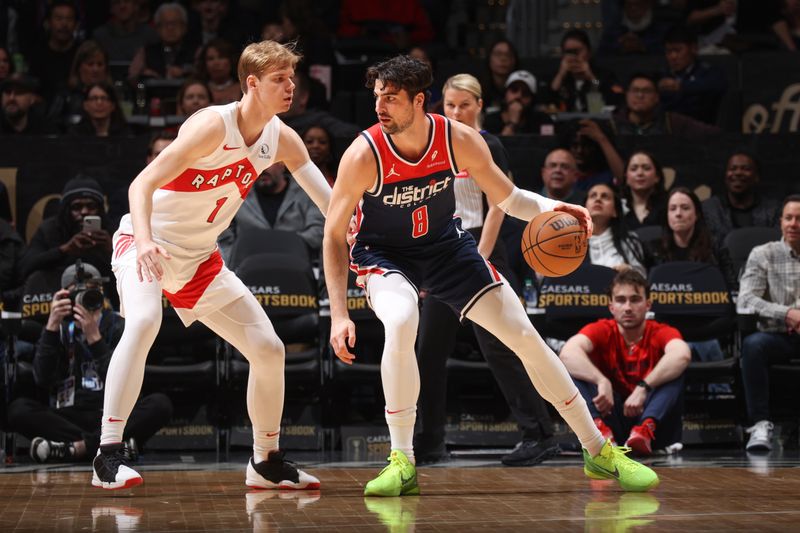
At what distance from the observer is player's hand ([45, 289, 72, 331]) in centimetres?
688

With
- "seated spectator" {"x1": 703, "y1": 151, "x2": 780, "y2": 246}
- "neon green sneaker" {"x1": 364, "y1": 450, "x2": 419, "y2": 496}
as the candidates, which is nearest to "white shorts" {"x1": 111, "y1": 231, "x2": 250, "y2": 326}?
"neon green sneaker" {"x1": 364, "y1": 450, "x2": 419, "y2": 496}

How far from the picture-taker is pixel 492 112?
9.48 meters

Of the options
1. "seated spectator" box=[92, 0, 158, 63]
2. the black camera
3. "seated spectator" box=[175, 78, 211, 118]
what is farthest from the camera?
"seated spectator" box=[92, 0, 158, 63]

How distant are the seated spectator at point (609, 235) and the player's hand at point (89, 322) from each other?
9.80ft

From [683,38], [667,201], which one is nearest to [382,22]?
[683,38]

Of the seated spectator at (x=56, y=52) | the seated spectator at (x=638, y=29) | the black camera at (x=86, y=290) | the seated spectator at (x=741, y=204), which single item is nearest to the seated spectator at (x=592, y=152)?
the seated spectator at (x=741, y=204)

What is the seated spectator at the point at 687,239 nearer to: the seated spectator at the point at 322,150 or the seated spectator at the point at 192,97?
the seated spectator at the point at 322,150

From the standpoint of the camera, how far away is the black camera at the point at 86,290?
22.5 feet

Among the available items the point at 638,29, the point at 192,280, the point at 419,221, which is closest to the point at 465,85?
the point at 419,221

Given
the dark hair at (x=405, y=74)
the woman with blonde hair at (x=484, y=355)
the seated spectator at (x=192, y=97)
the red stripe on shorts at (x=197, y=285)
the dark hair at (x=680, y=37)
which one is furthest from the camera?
the dark hair at (x=680, y=37)

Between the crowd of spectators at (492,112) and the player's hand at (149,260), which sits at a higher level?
the crowd of spectators at (492,112)

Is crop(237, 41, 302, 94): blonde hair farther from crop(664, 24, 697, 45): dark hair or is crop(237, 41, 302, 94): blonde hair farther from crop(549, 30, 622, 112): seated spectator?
crop(664, 24, 697, 45): dark hair

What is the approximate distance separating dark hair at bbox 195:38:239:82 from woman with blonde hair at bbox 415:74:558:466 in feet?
11.9

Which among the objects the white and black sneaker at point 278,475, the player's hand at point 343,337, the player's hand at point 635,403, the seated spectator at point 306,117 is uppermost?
the seated spectator at point 306,117
